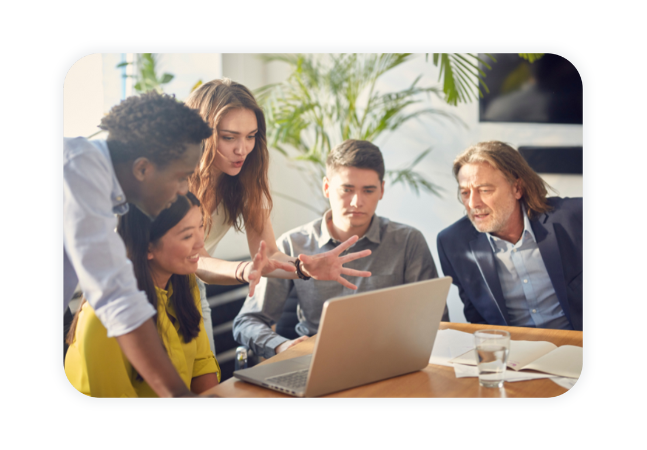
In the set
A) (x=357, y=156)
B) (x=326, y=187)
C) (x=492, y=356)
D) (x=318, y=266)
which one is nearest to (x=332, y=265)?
(x=318, y=266)

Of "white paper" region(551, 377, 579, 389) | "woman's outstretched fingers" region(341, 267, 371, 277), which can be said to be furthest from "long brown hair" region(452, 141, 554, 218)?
"white paper" region(551, 377, 579, 389)

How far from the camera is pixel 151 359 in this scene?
156 cm

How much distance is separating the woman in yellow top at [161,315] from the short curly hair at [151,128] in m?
0.15

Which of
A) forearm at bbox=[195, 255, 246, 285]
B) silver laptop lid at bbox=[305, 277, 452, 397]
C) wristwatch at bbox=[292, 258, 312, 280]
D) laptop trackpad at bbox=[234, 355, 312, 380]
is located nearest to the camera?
silver laptop lid at bbox=[305, 277, 452, 397]

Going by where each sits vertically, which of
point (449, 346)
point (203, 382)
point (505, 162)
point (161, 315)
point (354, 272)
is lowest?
point (203, 382)

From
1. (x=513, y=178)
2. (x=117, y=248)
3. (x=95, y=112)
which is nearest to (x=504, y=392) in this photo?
(x=513, y=178)

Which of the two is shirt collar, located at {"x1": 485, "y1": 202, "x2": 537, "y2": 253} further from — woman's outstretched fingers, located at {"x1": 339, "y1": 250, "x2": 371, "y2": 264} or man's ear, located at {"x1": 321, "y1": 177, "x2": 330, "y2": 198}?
man's ear, located at {"x1": 321, "y1": 177, "x2": 330, "y2": 198}

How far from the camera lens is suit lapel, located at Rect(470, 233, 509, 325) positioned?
191 centimetres

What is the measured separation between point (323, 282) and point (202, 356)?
17.9 inches

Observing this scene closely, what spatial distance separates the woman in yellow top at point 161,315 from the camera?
1590 millimetres

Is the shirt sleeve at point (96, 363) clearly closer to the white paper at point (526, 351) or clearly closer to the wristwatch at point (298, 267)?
the wristwatch at point (298, 267)

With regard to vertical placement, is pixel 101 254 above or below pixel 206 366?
above

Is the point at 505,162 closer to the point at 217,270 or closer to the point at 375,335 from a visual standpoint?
the point at 375,335

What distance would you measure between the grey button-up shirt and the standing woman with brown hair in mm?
34
